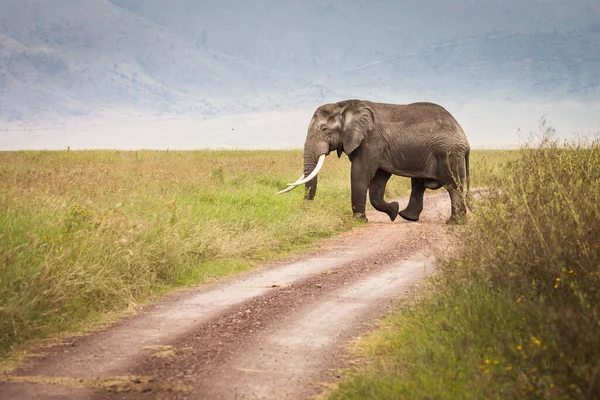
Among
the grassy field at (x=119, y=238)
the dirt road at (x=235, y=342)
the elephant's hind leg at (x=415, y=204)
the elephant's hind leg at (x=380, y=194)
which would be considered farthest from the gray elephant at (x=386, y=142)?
the dirt road at (x=235, y=342)

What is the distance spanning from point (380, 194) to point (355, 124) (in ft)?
6.37

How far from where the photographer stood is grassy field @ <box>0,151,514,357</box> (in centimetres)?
930

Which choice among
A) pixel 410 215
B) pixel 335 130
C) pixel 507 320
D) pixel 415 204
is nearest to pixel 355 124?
pixel 335 130

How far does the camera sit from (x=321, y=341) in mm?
8719

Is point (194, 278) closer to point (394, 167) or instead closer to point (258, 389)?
point (258, 389)

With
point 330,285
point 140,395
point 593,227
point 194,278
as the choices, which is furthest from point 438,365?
point 194,278

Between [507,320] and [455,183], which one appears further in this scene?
[455,183]

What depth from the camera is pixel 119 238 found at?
1152cm

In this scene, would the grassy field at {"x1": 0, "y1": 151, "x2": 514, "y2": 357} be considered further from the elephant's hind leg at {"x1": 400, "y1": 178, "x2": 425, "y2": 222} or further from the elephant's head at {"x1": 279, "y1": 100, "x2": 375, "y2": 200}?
the elephant's hind leg at {"x1": 400, "y1": 178, "x2": 425, "y2": 222}

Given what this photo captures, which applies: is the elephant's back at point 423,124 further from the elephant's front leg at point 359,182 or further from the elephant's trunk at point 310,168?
the elephant's trunk at point 310,168

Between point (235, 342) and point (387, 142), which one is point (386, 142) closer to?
point (387, 142)

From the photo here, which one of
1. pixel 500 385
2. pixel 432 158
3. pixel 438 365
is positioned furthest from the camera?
pixel 432 158

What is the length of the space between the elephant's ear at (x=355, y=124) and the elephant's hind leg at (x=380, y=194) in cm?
117

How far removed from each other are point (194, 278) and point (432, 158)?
8813 millimetres
